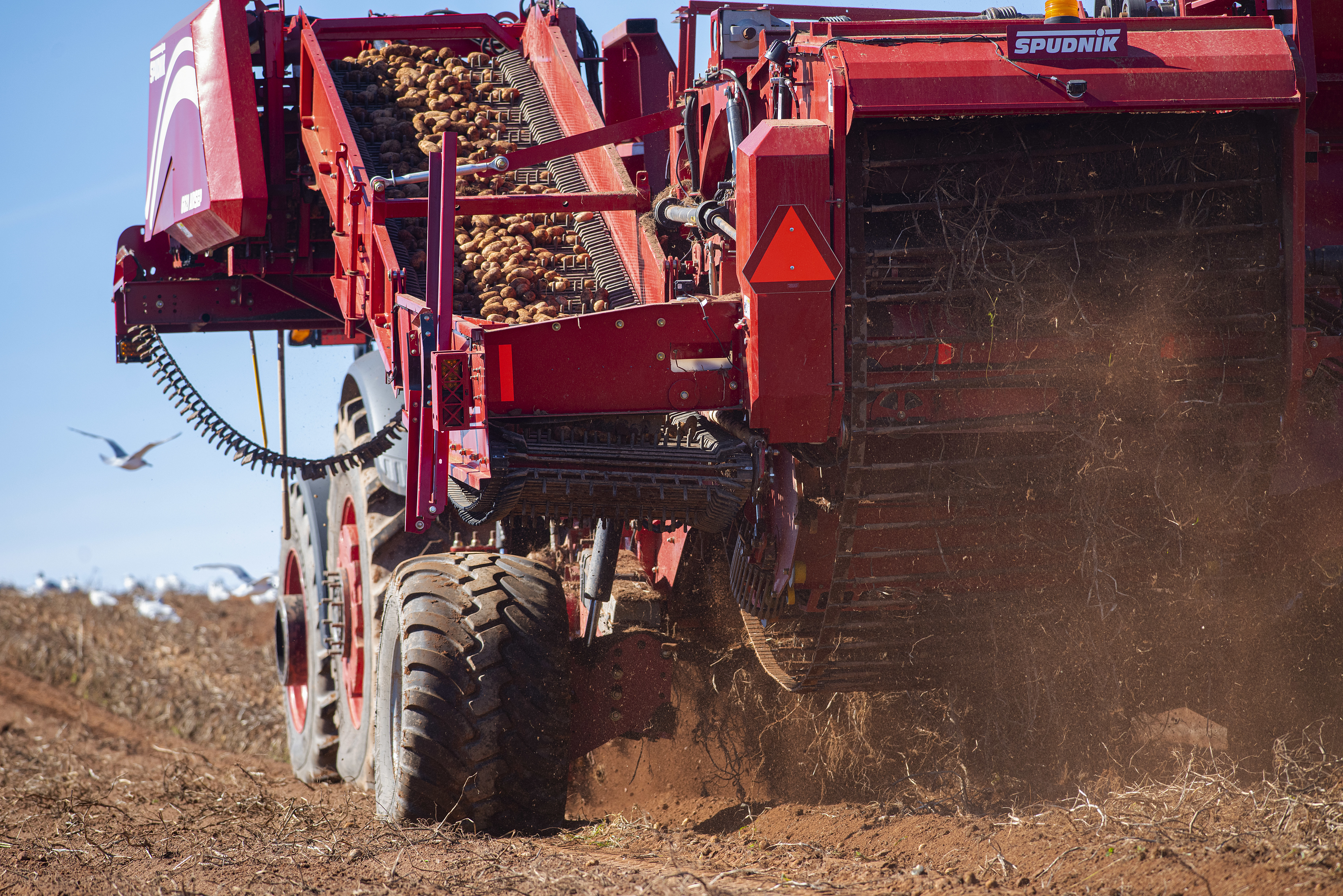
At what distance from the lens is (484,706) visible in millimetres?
4770

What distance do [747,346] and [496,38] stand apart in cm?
338

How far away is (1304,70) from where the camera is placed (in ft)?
13.8

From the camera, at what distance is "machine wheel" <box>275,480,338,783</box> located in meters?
7.43

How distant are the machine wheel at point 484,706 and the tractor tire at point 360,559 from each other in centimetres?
97

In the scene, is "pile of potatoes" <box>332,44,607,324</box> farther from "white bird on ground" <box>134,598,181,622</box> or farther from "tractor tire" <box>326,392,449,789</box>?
"white bird on ground" <box>134,598,181,622</box>

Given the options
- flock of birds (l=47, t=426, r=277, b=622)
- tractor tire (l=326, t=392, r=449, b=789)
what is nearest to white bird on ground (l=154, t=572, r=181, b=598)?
→ flock of birds (l=47, t=426, r=277, b=622)

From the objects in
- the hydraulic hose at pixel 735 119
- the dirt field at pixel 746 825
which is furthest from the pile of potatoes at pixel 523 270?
the dirt field at pixel 746 825

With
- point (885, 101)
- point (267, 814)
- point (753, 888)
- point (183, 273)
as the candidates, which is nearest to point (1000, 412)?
point (885, 101)

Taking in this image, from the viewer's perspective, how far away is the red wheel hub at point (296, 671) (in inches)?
304

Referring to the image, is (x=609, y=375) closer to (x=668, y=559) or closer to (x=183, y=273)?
(x=668, y=559)

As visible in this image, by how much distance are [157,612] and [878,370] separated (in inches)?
468

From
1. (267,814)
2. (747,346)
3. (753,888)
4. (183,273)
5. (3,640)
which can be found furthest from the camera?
(3,640)

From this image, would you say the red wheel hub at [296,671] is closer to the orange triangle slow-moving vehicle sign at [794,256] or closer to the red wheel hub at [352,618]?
the red wheel hub at [352,618]

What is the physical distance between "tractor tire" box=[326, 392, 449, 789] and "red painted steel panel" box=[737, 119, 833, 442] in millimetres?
2408
